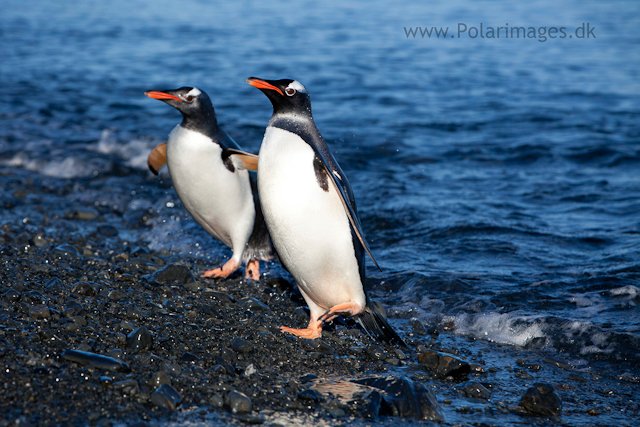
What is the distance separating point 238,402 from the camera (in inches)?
114

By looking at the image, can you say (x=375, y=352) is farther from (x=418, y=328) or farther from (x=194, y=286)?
(x=194, y=286)

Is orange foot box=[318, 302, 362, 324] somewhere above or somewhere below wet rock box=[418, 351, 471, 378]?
above

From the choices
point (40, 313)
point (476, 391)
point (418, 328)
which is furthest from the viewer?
point (418, 328)

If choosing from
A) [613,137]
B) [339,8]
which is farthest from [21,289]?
[339,8]

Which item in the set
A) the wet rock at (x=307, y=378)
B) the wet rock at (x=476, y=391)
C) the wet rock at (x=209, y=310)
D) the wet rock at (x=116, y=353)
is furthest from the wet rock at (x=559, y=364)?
the wet rock at (x=116, y=353)

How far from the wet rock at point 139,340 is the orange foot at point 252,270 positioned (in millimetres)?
2057

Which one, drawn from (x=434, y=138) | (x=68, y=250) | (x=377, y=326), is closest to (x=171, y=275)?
(x=68, y=250)

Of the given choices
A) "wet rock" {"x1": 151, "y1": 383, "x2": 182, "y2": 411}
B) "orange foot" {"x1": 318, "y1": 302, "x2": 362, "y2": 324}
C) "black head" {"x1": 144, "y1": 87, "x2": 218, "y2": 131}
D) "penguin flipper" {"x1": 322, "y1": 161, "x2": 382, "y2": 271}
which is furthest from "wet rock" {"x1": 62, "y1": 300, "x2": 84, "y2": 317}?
"black head" {"x1": 144, "y1": 87, "x2": 218, "y2": 131}

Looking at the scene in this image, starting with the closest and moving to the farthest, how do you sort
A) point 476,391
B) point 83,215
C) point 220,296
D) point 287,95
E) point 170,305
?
point 476,391
point 287,95
point 170,305
point 220,296
point 83,215

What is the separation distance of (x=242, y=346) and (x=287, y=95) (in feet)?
5.15

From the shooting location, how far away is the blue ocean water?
16.6ft

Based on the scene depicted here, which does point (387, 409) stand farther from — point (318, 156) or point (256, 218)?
point (256, 218)

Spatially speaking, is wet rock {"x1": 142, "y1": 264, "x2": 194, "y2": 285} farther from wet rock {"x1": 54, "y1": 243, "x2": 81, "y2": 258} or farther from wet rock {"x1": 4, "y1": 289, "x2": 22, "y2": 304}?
wet rock {"x1": 4, "y1": 289, "x2": 22, "y2": 304}

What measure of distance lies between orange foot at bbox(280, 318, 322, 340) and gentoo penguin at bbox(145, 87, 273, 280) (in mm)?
1386
